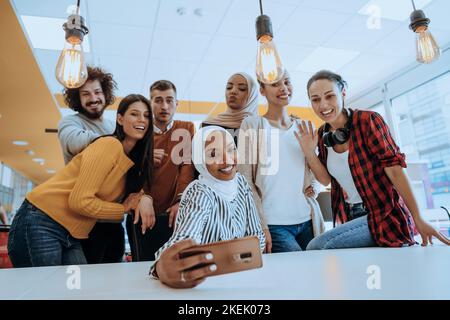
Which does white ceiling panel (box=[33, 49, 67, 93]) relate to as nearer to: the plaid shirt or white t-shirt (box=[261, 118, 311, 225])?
white t-shirt (box=[261, 118, 311, 225])

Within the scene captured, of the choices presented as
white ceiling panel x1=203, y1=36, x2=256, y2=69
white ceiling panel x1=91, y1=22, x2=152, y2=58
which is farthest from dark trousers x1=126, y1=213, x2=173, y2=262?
white ceiling panel x1=203, y1=36, x2=256, y2=69

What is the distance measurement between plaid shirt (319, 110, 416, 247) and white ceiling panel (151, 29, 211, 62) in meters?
2.03

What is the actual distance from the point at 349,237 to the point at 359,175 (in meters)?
0.22

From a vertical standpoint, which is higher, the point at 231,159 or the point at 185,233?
the point at 231,159

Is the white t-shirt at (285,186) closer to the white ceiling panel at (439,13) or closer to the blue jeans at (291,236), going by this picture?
the blue jeans at (291,236)

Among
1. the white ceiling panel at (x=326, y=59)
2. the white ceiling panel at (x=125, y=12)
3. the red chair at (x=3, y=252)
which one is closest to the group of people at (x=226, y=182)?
the white ceiling panel at (x=125, y=12)

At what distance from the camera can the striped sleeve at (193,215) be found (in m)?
0.76

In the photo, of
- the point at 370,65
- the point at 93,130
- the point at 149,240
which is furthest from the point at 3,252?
the point at 370,65

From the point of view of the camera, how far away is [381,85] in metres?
4.18

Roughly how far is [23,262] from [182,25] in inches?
85.4

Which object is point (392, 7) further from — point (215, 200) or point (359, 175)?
Answer: point (215, 200)
